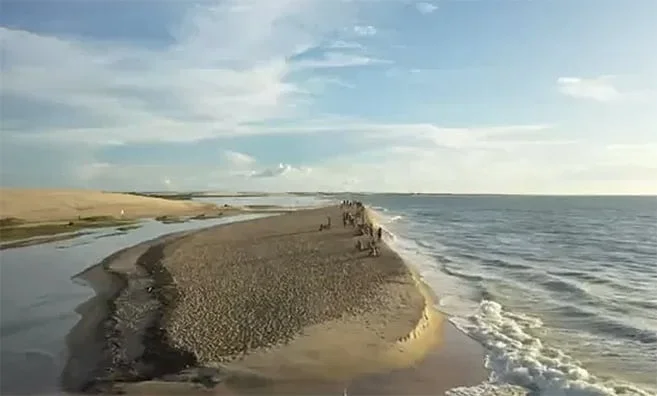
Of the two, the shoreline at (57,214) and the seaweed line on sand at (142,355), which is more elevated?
the shoreline at (57,214)

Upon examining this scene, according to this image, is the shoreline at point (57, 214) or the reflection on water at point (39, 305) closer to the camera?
the reflection on water at point (39, 305)

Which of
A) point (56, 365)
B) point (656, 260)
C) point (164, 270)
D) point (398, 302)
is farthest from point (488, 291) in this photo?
point (656, 260)

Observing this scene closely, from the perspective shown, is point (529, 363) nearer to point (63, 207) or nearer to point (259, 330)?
point (259, 330)

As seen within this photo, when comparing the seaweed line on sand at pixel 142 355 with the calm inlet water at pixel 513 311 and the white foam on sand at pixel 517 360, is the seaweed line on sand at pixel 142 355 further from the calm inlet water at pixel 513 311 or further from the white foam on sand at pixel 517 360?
the white foam on sand at pixel 517 360

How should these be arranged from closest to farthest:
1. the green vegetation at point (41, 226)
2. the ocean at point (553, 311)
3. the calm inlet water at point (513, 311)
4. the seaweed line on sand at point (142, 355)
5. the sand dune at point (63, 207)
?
the seaweed line on sand at point (142, 355)
the calm inlet water at point (513, 311)
the ocean at point (553, 311)
the green vegetation at point (41, 226)
the sand dune at point (63, 207)

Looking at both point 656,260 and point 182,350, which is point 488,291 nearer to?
point 182,350

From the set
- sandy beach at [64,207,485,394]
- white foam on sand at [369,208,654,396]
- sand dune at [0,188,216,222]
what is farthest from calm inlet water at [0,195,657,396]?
sand dune at [0,188,216,222]

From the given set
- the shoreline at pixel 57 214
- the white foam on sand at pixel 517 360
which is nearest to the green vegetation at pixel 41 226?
the shoreline at pixel 57 214
